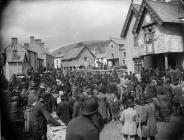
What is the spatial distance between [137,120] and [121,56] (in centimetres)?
3628

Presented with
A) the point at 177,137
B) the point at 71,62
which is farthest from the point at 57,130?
the point at 71,62

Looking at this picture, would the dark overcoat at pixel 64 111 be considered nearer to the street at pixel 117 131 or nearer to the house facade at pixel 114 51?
the street at pixel 117 131

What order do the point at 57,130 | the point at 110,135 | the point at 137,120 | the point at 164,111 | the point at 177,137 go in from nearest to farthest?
the point at 177,137
the point at 57,130
the point at 137,120
the point at 164,111
the point at 110,135

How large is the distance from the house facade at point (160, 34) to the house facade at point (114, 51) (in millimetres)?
20498

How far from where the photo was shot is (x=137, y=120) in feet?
17.7

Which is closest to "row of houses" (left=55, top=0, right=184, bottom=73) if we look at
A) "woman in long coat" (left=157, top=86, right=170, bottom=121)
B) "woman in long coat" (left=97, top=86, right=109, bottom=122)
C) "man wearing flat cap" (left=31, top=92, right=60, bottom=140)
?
"woman in long coat" (left=157, top=86, right=170, bottom=121)

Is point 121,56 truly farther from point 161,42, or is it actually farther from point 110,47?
point 161,42

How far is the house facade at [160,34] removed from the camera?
18422 millimetres

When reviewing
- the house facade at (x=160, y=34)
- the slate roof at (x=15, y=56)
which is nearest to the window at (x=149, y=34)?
the house facade at (x=160, y=34)

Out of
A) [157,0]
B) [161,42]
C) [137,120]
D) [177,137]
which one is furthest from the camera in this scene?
[157,0]

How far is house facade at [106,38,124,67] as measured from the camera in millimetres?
41697

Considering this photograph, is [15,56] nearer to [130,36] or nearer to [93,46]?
[130,36]

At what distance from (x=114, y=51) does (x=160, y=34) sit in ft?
77.9

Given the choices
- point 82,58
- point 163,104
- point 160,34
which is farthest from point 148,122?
point 82,58
